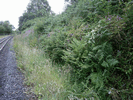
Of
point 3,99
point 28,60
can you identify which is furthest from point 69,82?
point 28,60

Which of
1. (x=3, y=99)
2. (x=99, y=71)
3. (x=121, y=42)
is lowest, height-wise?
(x=3, y=99)

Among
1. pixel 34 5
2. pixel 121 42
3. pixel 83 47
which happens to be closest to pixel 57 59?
pixel 83 47

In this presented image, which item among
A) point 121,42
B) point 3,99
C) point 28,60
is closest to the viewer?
point 3,99

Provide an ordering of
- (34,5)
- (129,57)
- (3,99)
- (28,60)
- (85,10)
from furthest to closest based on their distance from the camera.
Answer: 1. (34,5)
2. (85,10)
3. (28,60)
4. (129,57)
5. (3,99)

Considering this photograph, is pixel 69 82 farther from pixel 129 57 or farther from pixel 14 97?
pixel 129 57

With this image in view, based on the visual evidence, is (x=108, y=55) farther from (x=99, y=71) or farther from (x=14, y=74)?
(x=14, y=74)

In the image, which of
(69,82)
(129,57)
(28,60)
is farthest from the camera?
(28,60)

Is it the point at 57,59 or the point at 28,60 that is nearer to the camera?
the point at 28,60

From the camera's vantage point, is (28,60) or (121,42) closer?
(121,42)

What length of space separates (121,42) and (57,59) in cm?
327

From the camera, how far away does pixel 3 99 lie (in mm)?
2416

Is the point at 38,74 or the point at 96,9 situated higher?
the point at 96,9

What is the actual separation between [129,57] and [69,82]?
6.77 ft

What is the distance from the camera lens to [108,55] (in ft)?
8.68
